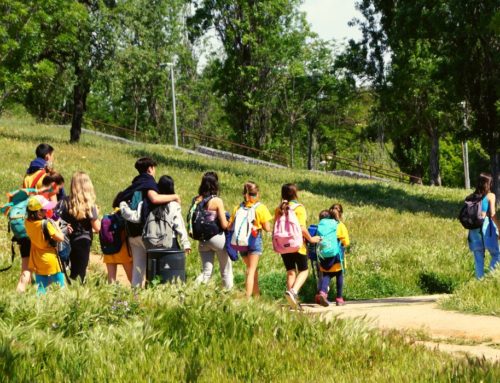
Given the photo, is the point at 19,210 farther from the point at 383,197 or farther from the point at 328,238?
the point at 383,197

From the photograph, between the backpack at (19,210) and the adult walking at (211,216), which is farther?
the adult walking at (211,216)

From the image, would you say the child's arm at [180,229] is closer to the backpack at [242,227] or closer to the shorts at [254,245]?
the backpack at [242,227]

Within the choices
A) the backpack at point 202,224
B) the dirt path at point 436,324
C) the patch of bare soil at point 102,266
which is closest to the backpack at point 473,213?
the dirt path at point 436,324

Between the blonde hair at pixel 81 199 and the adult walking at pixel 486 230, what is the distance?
583 cm

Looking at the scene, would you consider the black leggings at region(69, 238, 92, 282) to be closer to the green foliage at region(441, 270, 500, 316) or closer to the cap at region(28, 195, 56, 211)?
the cap at region(28, 195, 56, 211)

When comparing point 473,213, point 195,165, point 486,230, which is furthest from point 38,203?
point 195,165

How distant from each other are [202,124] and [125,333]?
72056mm

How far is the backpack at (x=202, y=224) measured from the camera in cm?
1016

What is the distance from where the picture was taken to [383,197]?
104 feet

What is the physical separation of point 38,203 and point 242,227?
109 inches

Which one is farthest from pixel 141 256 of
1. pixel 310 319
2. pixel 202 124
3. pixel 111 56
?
pixel 202 124

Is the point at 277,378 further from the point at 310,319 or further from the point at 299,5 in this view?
the point at 299,5

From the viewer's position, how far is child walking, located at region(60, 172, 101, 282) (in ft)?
30.4

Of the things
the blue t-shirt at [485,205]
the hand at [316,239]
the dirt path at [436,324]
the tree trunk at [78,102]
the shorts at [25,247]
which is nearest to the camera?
the dirt path at [436,324]
